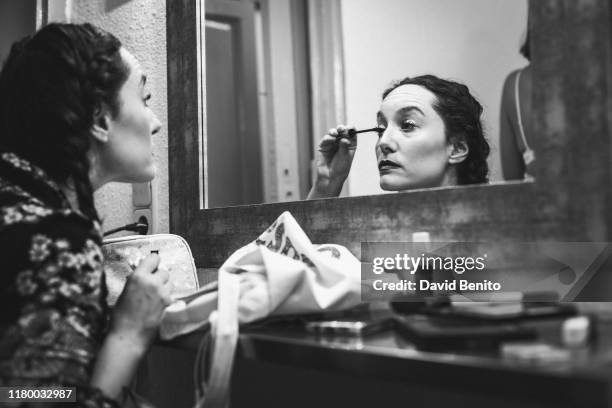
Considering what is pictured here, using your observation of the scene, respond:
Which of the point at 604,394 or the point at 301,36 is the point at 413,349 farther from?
the point at 301,36

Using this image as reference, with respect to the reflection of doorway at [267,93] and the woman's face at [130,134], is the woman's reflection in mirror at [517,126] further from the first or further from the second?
the woman's face at [130,134]

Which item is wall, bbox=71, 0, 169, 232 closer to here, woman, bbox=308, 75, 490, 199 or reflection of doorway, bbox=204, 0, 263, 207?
reflection of doorway, bbox=204, 0, 263, 207

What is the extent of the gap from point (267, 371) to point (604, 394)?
1.57 ft

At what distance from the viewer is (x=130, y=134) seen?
0.76 m

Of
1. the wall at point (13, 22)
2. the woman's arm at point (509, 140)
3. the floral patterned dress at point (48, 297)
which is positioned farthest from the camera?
the wall at point (13, 22)

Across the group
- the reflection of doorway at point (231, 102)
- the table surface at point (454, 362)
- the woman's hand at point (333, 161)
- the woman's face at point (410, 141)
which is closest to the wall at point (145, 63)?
the reflection of doorway at point (231, 102)

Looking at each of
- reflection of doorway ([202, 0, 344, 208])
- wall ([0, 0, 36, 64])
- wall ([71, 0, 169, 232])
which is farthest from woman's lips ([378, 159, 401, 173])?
wall ([0, 0, 36, 64])

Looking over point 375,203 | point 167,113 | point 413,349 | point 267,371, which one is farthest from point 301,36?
point 413,349

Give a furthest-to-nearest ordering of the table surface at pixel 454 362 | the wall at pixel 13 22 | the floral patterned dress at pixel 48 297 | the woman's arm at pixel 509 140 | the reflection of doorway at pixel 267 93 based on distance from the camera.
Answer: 1. the wall at pixel 13 22
2. the reflection of doorway at pixel 267 93
3. the woman's arm at pixel 509 140
4. the floral patterned dress at pixel 48 297
5. the table surface at pixel 454 362

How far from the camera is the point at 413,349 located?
408mm

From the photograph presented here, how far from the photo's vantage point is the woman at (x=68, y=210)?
1.65 ft

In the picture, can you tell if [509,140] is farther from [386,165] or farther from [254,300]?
[254,300]

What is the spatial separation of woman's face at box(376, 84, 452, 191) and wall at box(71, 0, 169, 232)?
1.46 ft

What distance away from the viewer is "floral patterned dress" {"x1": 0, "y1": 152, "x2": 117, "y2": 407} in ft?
1.61
